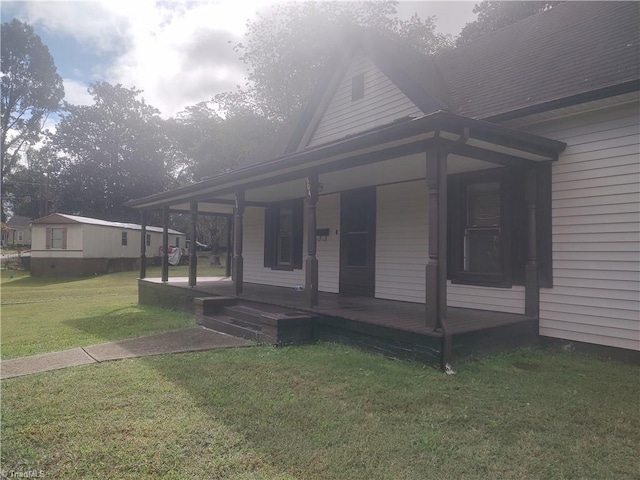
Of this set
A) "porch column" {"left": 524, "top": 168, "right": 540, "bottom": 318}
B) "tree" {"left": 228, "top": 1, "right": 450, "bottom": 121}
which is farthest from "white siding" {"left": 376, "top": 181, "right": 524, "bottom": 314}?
"tree" {"left": 228, "top": 1, "right": 450, "bottom": 121}

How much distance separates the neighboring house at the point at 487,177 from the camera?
4.91m

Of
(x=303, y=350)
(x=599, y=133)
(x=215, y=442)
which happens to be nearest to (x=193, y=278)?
(x=303, y=350)

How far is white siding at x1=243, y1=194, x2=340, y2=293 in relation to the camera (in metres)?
9.03

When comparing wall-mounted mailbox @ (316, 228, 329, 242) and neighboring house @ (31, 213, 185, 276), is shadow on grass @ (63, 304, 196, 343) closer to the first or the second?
wall-mounted mailbox @ (316, 228, 329, 242)

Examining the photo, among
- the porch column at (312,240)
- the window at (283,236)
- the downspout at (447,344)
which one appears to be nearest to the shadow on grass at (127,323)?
the porch column at (312,240)

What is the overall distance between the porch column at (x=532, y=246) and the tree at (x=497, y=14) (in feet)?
48.9

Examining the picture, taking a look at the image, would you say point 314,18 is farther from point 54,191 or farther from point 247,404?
point 54,191

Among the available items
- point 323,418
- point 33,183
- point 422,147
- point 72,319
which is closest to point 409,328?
point 323,418

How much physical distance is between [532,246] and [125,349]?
18.5 ft

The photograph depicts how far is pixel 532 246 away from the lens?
564 centimetres

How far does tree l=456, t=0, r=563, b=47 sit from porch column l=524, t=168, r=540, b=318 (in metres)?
14.9

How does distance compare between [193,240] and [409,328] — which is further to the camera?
[193,240]

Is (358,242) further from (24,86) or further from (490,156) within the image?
(24,86)

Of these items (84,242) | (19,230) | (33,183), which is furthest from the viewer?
(19,230)
